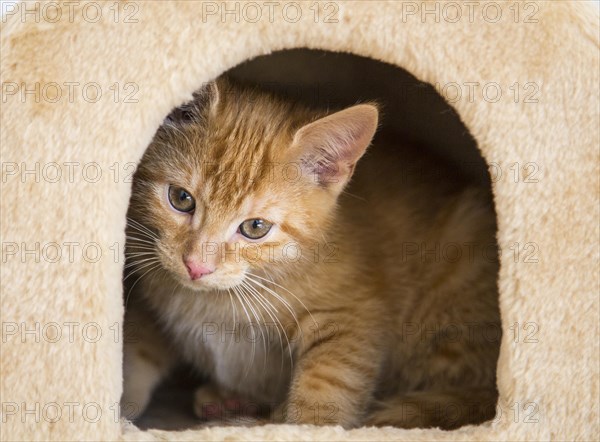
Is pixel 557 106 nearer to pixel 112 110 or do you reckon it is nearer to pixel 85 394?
pixel 112 110

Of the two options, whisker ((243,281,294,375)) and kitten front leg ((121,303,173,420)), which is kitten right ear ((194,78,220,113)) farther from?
kitten front leg ((121,303,173,420))

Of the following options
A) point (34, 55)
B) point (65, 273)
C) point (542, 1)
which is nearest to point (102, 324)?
point (65, 273)

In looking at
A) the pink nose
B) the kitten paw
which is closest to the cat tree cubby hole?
the kitten paw

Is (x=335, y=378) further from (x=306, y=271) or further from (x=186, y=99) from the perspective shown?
(x=186, y=99)

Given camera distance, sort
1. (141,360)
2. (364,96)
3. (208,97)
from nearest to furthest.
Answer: (208,97)
(141,360)
(364,96)

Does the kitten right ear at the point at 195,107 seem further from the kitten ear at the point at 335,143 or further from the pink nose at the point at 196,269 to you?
the pink nose at the point at 196,269

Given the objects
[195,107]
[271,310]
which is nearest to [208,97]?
[195,107]
